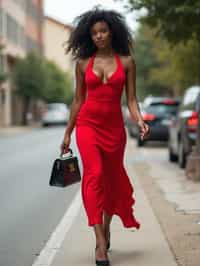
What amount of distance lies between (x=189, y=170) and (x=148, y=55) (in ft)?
→ 163

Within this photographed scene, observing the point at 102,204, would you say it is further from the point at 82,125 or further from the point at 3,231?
the point at 3,231

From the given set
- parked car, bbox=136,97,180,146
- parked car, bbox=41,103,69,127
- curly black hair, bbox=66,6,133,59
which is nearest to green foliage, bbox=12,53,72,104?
parked car, bbox=41,103,69,127

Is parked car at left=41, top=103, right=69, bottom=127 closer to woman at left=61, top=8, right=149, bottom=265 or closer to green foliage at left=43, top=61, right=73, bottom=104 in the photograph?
green foliage at left=43, top=61, right=73, bottom=104

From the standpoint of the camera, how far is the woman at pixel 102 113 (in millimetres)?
6234

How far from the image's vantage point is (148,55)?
204 feet

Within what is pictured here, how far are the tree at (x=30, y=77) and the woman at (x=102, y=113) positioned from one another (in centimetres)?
5215

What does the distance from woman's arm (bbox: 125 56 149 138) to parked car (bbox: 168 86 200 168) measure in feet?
27.3

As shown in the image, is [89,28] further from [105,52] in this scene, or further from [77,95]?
[77,95]

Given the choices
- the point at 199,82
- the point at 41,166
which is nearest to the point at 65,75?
the point at 199,82

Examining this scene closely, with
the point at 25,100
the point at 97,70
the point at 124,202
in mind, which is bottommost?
the point at 25,100

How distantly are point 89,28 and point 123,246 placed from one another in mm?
1989

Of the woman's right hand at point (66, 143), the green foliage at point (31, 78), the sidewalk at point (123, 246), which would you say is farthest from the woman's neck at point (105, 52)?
the green foliage at point (31, 78)

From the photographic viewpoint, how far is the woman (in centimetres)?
623

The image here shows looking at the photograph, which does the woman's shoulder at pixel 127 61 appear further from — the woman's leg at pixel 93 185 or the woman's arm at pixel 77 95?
the woman's leg at pixel 93 185
